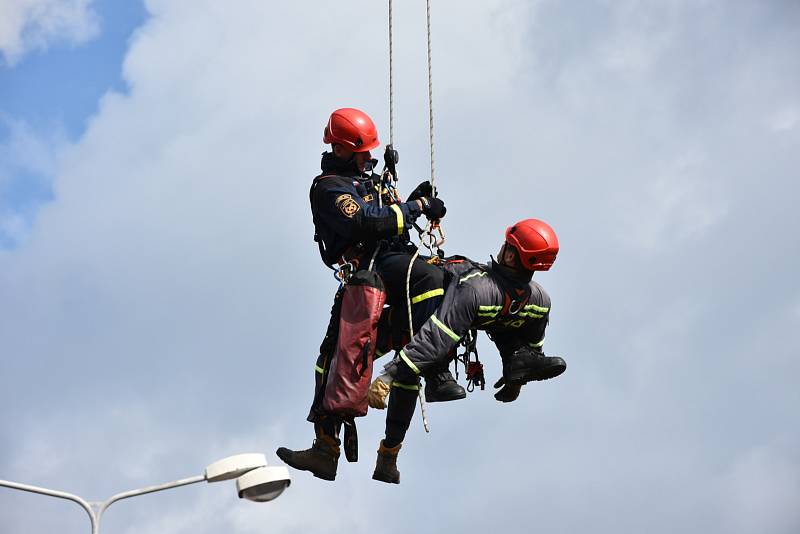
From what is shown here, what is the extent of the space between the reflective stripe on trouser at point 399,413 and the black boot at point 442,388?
165 millimetres

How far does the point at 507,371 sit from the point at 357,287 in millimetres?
1861

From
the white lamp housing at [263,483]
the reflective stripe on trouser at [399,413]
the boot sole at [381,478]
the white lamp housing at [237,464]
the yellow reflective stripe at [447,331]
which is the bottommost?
the white lamp housing at [263,483]

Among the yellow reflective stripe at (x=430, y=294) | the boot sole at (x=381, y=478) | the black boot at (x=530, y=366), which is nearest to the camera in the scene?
the yellow reflective stripe at (x=430, y=294)

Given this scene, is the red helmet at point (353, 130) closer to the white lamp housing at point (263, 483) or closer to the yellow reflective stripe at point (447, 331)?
the yellow reflective stripe at point (447, 331)

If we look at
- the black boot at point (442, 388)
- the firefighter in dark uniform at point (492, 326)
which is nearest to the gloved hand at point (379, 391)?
the firefighter in dark uniform at point (492, 326)

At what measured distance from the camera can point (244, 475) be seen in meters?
15.3

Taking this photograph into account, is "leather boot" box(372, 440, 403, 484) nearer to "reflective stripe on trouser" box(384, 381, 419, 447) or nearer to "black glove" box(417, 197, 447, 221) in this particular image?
"reflective stripe on trouser" box(384, 381, 419, 447)

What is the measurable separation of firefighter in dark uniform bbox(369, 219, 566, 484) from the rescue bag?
261mm

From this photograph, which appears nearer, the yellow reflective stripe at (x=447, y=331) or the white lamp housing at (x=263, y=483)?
the white lamp housing at (x=263, y=483)

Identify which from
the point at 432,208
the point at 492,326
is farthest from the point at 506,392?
the point at 432,208

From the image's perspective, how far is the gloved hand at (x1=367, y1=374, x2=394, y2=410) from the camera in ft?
51.1

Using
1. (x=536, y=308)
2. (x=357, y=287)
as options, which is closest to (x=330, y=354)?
(x=357, y=287)

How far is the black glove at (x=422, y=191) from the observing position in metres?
16.3

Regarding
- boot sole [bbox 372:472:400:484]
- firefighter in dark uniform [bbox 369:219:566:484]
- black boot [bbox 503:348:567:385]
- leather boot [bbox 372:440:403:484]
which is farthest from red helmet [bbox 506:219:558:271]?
boot sole [bbox 372:472:400:484]
